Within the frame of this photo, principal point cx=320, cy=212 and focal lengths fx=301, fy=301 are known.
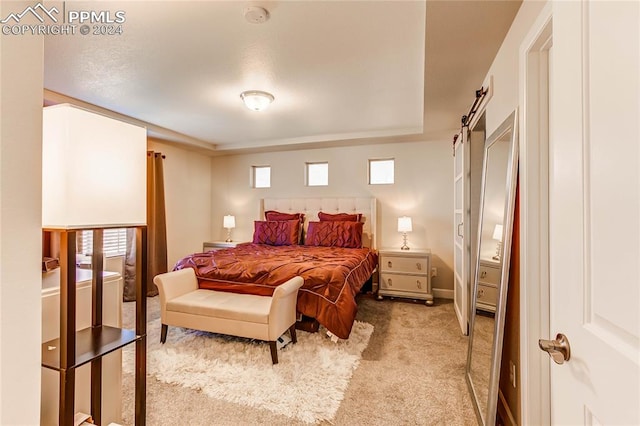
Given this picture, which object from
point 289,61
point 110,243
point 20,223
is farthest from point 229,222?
point 20,223

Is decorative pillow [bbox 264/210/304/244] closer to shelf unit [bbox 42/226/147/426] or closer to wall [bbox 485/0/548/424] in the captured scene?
wall [bbox 485/0/548/424]

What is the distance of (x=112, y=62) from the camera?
2.35 metres

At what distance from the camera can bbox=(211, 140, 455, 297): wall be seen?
4414 millimetres

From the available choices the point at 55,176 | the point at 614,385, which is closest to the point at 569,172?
the point at 614,385

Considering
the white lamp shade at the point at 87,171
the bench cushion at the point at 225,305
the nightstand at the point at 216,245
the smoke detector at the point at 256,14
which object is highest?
the smoke detector at the point at 256,14

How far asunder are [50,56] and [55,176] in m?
1.96

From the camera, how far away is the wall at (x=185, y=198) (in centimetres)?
490

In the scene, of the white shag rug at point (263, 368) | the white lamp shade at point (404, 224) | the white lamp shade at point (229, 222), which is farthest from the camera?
the white lamp shade at point (229, 222)

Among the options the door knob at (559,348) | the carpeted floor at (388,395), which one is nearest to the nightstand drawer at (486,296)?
the carpeted floor at (388,395)

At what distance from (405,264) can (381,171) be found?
62.3 inches

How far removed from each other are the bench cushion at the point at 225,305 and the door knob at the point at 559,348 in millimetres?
1974

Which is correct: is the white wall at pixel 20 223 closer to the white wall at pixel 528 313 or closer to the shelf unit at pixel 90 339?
the shelf unit at pixel 90 339

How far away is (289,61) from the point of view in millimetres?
2373

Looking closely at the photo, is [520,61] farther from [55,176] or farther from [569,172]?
[55,176]
